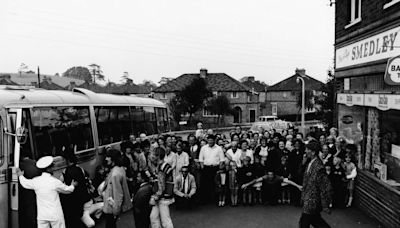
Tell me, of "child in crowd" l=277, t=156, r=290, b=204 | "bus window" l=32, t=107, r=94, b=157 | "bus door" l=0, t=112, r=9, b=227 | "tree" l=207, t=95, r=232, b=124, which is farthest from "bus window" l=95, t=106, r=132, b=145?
"tree" l=207, t=95, r=232, b=124

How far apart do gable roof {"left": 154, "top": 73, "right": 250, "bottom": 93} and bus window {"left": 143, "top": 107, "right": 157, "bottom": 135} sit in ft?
140

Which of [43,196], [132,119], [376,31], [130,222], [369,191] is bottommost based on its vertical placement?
[130,222]

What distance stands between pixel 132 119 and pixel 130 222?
556 cm

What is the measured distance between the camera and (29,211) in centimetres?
617

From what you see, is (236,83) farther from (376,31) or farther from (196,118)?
(376,31)

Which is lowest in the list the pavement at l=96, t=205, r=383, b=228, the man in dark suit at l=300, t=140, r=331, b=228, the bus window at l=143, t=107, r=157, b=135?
the pavement at l=96, t=205, r=383, b=228

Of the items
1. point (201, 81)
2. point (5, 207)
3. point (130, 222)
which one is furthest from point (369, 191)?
point (201, 81)

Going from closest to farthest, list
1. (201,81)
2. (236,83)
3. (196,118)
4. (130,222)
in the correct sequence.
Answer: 1. (130,222)
2. (201,81)
3. (196,118)
4. (236,83)

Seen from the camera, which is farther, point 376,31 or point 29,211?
point 376,31

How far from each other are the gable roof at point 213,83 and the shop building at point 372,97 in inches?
1893

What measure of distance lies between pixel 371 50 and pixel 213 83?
2037 inches

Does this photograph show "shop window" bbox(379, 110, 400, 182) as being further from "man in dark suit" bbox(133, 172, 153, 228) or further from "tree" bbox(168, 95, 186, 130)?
"tree" bbox(168, 95, 186, 130)

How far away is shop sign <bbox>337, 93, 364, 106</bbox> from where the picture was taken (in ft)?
28.4

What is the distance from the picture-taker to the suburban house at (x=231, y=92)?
2296 inches
